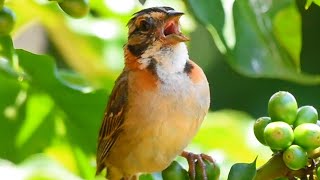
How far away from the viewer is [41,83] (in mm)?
2146

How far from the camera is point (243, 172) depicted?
161 centimetres

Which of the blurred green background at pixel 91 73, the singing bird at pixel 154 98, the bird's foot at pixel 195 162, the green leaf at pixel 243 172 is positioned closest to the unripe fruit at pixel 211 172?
the bird's foot at pixel 195 162

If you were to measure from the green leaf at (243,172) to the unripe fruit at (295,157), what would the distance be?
55 mm

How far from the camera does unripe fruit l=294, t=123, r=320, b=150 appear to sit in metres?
1.64

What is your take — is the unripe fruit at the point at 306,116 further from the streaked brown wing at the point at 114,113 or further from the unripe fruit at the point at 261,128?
the streaked brown wing at the point at 114,113

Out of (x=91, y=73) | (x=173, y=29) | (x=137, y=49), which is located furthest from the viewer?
(x=91, y=73)

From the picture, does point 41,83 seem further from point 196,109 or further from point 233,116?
point 233,116

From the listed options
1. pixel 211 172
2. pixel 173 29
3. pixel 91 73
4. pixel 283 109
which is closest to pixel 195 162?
pixel 211 172

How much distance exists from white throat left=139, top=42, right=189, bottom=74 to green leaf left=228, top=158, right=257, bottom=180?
580mm

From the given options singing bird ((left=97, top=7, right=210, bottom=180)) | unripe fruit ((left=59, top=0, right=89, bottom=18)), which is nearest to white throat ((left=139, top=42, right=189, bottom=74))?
singing bird ((left=97, top=7, right=210, bottom=180))

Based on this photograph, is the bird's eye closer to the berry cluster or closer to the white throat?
the white throat

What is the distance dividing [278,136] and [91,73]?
3.51 feet

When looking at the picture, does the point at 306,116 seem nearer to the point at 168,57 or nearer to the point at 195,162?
the point at 195,162

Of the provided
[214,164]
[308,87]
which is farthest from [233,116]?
[308,87]
